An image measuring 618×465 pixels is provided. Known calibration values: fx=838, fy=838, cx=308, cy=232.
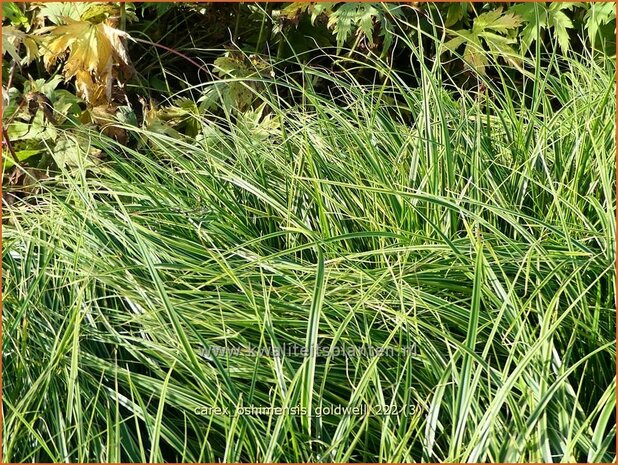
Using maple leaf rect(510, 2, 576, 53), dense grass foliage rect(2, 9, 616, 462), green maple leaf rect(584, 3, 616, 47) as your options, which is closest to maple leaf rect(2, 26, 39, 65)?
dense grass foliage rect(2, 9, 616, 462)

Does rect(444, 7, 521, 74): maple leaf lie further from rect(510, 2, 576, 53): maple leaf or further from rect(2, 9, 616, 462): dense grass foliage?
rect(2, 9, 616, 462): dense grass foliage

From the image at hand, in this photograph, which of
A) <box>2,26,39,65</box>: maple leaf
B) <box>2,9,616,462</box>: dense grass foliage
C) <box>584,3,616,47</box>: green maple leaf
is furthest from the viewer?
<box>584,3,616,47</box>: green maple leaf

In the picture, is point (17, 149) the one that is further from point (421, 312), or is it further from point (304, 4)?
point (421, 312)

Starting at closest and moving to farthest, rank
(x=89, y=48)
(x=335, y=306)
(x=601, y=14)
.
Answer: (x=335, y=306) < (x=89, y=48) < (x=601, y=14)

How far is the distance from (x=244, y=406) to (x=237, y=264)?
532 millimetres

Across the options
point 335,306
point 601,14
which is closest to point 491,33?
point 601,14

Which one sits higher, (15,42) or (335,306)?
(15,42)

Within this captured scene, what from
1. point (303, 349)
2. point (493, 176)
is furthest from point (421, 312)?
point (493, 176)

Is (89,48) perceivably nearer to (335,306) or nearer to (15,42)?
(15,42)

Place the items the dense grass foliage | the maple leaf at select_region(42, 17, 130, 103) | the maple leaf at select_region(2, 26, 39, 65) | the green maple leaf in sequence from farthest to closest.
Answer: the green maple leaf, the maple leaf at select_region(42, 17, 130, 103), the maple leaf at select_region(2, 26, 39, 65), the dense grass foliage

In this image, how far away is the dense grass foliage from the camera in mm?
1848

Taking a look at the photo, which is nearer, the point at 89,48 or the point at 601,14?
the point at 89,48

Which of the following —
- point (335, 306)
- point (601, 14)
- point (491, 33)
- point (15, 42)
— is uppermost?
point (601, 14)

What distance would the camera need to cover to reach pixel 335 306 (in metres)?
2.09
